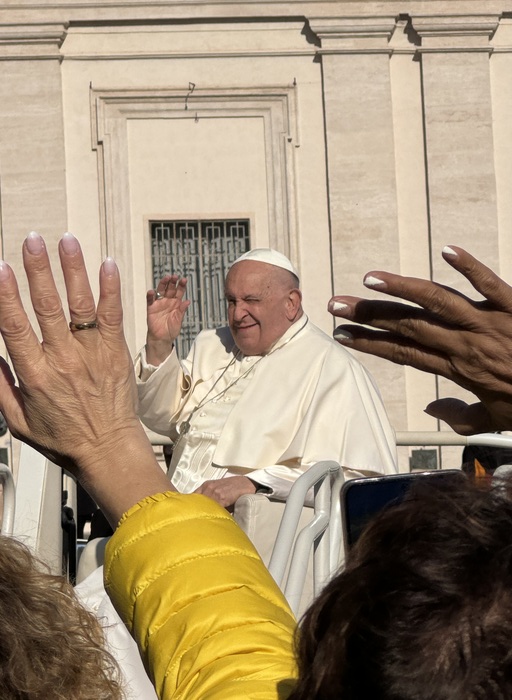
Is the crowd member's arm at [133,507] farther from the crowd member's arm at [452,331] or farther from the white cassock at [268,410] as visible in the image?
the white cassock at [268,410]

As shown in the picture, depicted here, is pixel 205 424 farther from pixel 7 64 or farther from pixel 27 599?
pixel 7 64

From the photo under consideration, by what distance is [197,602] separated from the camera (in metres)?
1.30

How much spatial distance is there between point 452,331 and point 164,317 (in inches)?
159

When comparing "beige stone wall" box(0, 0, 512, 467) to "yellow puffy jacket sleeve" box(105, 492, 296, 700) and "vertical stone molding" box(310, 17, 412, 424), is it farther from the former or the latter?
"yellow puffy jacket sleeve" box(105, 492, 296, 700)

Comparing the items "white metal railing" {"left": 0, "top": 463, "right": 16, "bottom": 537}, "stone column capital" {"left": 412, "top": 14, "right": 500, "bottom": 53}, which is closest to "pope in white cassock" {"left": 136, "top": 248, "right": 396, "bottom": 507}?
"white metal railing" {"left": 0, "top": 463, "right": 16, "bottom": 537}

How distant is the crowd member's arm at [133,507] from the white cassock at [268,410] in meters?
3.26

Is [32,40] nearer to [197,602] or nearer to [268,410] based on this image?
[268,410]

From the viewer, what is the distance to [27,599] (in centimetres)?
132

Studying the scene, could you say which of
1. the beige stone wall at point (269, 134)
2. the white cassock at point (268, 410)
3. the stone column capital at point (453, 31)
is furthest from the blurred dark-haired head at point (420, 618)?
the stone column capital at point (453, 31)

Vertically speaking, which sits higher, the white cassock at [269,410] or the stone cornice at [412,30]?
the stone cornice at [412,30]

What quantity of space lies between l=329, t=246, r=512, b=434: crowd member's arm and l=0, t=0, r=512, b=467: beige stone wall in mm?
11811

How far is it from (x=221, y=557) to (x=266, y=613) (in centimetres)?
7

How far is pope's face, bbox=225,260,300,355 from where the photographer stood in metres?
5.82

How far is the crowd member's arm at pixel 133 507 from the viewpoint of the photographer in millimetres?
1252
